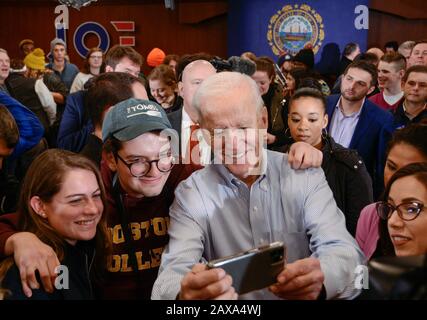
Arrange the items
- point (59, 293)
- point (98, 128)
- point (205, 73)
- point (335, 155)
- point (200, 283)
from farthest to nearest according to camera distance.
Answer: point (205, 73) < point (335, 155) < point (98, 128) < point (59, 293) < point (200, 283)

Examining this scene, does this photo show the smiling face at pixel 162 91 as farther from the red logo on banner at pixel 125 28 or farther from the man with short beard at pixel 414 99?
the red logo on banner at pixel 125 28

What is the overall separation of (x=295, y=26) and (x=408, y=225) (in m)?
7.23

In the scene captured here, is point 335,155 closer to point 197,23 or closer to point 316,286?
point 316,286

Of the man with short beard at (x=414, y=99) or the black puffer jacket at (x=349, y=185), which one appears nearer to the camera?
the black puffer jacket at (x=349, y=185)

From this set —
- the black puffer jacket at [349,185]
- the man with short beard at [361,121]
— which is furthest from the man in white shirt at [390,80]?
the black puffer jacket at [349,185]

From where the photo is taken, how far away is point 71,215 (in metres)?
1.23

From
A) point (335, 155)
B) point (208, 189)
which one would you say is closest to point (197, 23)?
point (335, 155)

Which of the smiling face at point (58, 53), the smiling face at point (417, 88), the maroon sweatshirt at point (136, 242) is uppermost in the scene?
the smiling face at point (58, 53)

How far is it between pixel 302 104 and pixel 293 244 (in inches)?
51.9

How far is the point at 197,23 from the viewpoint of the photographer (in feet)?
28.5

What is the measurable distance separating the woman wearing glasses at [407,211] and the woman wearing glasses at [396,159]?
0.17 meters

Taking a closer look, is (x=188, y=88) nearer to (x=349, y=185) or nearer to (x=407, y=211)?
(x=349, y=185)

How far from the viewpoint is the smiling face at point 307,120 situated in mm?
2275

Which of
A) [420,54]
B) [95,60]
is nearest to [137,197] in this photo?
[95,60]
